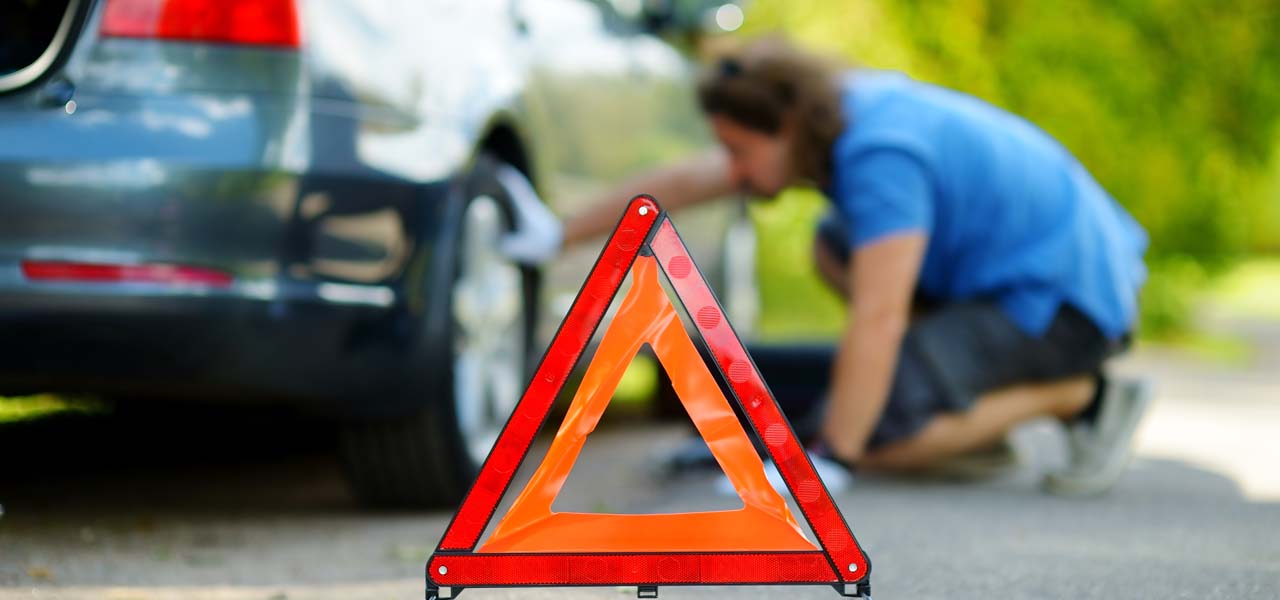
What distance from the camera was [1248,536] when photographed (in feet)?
10.8

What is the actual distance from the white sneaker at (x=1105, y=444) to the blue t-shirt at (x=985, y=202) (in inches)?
7.0

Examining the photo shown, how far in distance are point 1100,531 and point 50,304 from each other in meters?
2.23

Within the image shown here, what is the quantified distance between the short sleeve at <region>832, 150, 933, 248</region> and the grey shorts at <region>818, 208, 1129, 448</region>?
0.37 metres

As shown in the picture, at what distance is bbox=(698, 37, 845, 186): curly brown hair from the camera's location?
3850 mm

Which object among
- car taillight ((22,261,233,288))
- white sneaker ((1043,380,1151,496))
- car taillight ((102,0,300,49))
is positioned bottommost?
white sneaker ((1043,380,1151,496))

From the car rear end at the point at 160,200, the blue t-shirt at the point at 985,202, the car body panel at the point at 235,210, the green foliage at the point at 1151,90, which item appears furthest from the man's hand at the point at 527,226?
the green foliage at the point at 1151,90

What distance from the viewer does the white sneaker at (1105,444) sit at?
3.98 meters

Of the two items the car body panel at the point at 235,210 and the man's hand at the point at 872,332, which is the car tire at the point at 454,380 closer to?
the car body panel at the point at 235,210

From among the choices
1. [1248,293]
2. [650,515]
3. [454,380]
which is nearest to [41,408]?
[454,380]

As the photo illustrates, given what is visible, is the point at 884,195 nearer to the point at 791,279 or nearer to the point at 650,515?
the point at 650,515

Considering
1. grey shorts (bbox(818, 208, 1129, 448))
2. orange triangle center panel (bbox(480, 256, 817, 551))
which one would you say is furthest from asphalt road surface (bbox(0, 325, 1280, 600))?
orange triangle center panel (bbox(480, 256, 817, 551))

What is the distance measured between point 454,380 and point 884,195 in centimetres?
115

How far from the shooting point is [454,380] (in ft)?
10.6

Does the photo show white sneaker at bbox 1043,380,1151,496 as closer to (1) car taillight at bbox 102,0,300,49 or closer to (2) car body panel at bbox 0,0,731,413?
(2) car body panel at bbox 0,0,731,413
